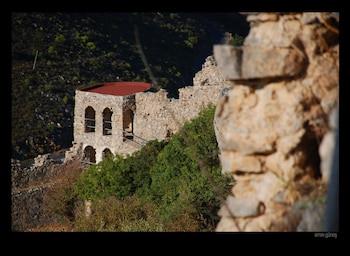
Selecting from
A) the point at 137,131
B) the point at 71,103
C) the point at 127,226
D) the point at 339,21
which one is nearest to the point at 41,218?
the point at 137,131

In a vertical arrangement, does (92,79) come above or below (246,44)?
below

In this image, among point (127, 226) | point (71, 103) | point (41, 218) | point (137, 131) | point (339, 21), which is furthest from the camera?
point (71, 103)

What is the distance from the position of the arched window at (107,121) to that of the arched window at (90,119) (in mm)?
541

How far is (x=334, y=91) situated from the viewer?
676 cm

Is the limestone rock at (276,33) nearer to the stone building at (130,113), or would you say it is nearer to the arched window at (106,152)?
the stone building at (130,113)

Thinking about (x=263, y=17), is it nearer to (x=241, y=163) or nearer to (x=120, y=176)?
(x=241, y=163)

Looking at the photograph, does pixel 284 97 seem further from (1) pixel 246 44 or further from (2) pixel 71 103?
(2) pixel 71 103

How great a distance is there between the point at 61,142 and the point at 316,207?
59.2 feet

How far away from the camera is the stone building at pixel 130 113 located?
18.8m

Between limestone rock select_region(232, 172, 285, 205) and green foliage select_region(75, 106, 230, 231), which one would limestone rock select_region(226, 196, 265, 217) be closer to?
limestone rock select_region(232, 172, 285, 205)

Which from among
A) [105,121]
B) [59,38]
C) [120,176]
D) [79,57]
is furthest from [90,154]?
[59,38]

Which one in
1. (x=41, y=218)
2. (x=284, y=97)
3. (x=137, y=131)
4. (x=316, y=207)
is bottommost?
(x=41, y=218)

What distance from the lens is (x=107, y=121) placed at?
72.3 ft

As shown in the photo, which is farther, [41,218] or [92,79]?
[92,79]
